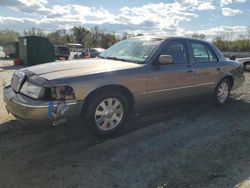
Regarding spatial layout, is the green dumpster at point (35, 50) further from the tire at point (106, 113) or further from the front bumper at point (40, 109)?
the tire at point (106, 113)

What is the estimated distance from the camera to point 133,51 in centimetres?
547

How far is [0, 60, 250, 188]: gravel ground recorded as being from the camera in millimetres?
3453

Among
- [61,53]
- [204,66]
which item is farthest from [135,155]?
[61,53]

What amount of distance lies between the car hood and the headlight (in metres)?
0.19

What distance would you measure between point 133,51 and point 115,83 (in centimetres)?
115

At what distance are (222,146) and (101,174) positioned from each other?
2.05 metres

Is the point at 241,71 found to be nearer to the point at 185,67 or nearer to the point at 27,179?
the point at 185,67

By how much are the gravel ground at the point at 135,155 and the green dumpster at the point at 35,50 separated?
1572cm

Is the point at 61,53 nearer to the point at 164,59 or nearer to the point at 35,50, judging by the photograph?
the point at 35,50

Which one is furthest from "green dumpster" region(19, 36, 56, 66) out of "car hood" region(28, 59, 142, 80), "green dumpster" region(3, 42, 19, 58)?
"car hood" region(28, 59, 142, 80)

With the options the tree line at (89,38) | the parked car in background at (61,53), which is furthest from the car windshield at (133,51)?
the tree line at (89,38)

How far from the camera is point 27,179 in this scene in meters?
3.41

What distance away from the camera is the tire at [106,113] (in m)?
4.42

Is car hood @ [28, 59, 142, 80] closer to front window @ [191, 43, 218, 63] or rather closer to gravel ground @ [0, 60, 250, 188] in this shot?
gravel ground @ [0, 60, 250, 188]
